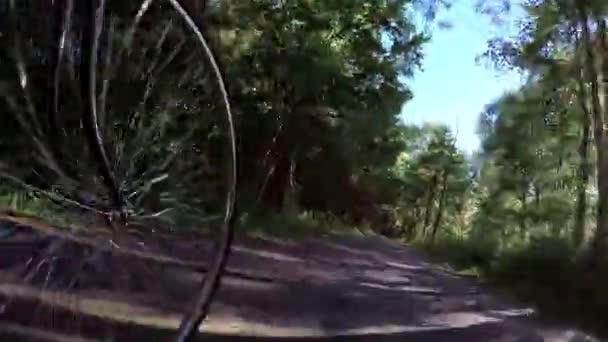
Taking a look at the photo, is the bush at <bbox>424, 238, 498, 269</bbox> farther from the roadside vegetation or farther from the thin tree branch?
the thin tree branch

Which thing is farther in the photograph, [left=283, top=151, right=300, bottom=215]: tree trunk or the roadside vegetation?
[left=283, top=151, right=300, bottom=215]: tree trunk

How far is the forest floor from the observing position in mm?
2945

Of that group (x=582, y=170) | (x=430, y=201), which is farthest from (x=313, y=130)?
(x=430, y=201)

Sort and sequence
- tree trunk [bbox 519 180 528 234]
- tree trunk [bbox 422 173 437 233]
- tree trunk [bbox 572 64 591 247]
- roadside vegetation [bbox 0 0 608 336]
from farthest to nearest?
tree trunk [bbox 422 173 437 233] < tree trunk [bbox 519 180 528 234] < tree trunk [bbox 572 64 591 247] < roadside vegetation [bbox 0 0 608 336]

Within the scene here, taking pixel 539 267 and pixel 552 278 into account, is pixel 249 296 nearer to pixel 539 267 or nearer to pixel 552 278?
pixel 552 278

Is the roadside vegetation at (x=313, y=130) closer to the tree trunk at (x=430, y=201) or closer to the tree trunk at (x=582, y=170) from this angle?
the tree trunk at (x=582, y=170)

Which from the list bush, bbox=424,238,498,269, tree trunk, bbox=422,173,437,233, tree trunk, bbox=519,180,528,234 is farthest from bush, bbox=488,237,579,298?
tree trunk, bbox=422,173,437,233

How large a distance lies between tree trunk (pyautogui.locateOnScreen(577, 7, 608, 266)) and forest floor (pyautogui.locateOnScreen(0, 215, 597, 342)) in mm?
2293

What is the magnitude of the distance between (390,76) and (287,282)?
11.4 m

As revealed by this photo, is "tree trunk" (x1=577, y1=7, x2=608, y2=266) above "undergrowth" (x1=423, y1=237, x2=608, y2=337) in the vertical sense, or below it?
above

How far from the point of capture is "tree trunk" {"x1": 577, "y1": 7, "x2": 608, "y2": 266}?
37.2 ft

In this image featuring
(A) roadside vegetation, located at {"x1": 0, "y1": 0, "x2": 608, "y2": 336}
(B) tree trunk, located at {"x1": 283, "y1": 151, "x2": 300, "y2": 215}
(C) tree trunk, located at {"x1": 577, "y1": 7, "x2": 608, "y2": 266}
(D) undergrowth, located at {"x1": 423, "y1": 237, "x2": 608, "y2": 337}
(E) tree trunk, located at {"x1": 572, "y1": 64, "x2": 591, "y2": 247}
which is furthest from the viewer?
(B) tree trunk, located at {"x1": 283, "y1": 151, "x2": 300, "y2": 215}

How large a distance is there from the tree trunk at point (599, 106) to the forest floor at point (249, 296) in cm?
229

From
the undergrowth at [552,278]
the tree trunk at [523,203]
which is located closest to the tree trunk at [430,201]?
the tree trunk at [523,203]
